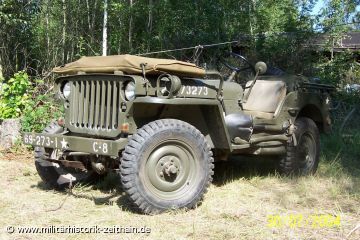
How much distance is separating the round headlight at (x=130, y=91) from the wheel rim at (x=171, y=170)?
514mm

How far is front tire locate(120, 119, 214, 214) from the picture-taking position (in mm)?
4406

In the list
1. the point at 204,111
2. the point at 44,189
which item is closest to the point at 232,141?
the point at 204,111

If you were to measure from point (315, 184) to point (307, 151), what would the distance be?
28.6 inches

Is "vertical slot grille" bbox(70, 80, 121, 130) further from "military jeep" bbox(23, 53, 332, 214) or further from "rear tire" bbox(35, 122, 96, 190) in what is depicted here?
"rear tire" bbox(35, 122, 96, 190)

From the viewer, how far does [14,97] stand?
8.23 metres

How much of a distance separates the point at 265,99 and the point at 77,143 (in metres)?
2.69

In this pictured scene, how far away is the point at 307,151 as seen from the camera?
6578mm

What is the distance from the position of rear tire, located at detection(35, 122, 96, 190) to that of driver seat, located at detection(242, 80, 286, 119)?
2.14m

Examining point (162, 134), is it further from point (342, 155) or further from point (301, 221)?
point (342, 155)

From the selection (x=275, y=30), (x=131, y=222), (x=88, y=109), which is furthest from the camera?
(x=275, y=30)

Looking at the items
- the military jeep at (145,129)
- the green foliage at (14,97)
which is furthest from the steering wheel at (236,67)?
the green foliage at (14,97)
